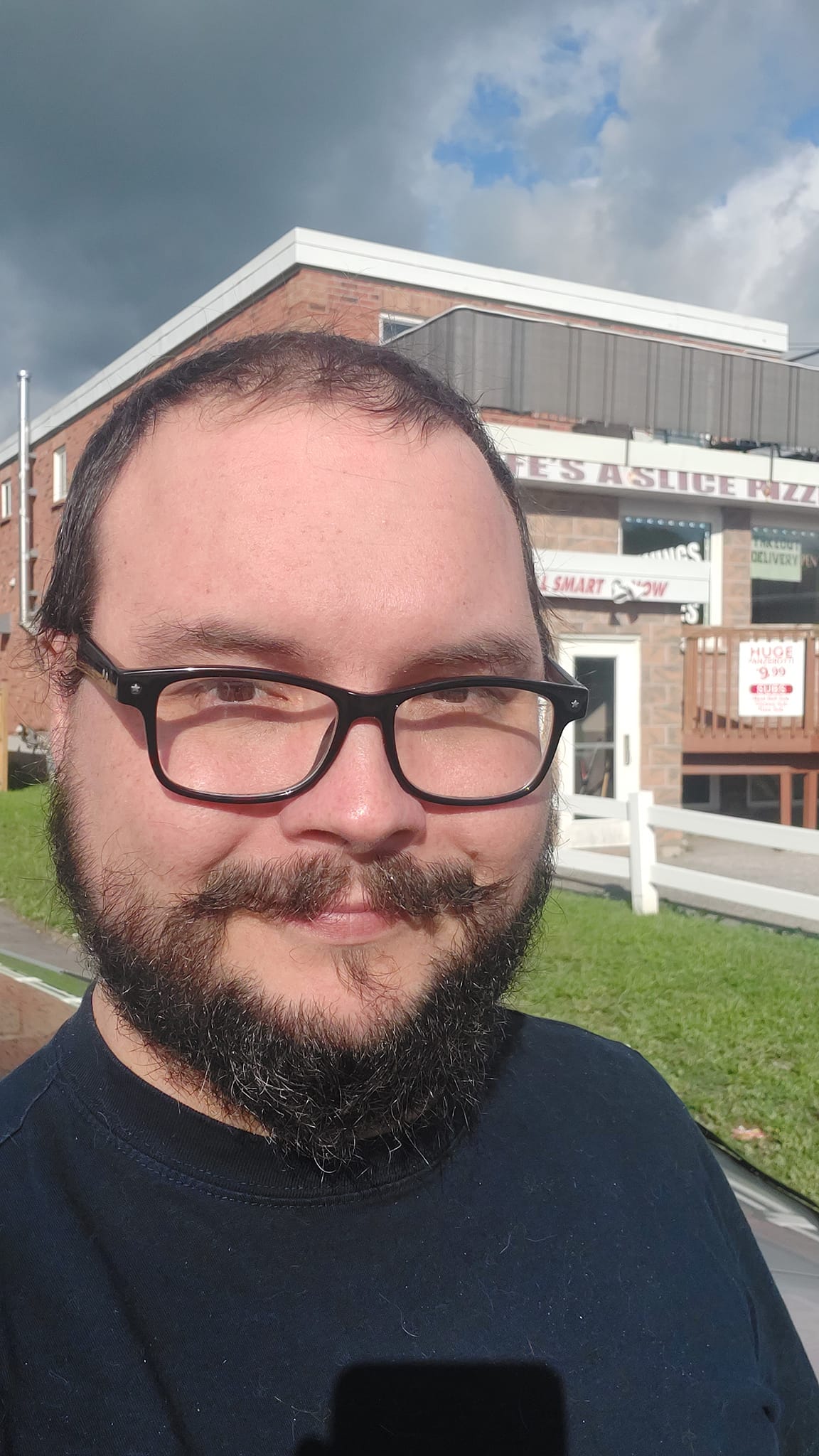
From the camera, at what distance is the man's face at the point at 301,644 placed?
96cm

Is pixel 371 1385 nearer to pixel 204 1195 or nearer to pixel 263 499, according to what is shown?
→ pixel 204 1195

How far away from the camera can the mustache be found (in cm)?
95

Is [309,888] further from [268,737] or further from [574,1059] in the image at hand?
[574,1059]

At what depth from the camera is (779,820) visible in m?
12.0

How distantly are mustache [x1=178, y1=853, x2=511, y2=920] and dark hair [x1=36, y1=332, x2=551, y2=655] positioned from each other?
335 millimetres

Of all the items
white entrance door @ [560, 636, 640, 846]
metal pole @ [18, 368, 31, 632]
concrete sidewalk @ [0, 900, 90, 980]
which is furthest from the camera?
metal pole @ [18, 368, 31, 632]

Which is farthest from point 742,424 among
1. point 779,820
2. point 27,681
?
point 27,681

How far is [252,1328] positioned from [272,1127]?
0.56 ft

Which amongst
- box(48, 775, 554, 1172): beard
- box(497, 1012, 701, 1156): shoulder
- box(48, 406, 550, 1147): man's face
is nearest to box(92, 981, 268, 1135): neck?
box(48, 775, 554, 1172): beard

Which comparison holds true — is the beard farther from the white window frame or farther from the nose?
the white window frame

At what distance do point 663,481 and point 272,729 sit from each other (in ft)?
34.2

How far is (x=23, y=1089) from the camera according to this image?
1105mm

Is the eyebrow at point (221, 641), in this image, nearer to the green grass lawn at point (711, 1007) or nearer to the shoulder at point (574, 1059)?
Result: the shoulder at point (574, 1059)

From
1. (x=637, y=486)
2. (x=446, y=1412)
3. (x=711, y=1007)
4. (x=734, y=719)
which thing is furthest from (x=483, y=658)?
(x=734, y=719)
